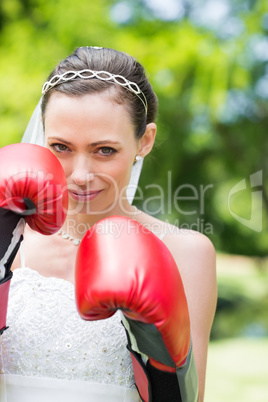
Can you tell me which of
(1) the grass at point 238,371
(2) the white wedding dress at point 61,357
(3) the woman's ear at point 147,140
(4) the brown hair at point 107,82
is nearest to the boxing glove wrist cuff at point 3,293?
(2) the white wedding dress at point 61,357

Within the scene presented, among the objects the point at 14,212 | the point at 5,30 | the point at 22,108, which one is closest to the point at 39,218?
the point at 14,212

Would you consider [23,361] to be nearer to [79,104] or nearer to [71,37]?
[79,104]

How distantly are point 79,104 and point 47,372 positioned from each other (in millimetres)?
749

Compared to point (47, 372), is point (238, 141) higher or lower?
higher

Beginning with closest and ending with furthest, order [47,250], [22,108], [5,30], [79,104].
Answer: [79,104], [47,250], [22,108], [5,30]

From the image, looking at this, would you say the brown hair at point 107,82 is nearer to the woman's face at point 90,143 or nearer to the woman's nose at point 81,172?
the woman's face at point 90,143

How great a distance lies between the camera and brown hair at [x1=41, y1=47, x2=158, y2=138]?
154 centimetres

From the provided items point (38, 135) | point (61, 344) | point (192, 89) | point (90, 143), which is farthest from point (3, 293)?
point (192, 89)

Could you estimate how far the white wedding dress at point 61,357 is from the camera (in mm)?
1471

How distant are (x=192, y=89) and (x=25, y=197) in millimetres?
5593

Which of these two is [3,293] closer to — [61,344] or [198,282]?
[61,344]

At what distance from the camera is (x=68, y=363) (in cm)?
148

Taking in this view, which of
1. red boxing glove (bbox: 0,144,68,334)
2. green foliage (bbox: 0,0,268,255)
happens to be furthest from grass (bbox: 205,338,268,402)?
red boxing glove (bbox: 0,144,68,334)

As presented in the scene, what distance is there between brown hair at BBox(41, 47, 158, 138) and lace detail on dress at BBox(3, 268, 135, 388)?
0.58 meters
